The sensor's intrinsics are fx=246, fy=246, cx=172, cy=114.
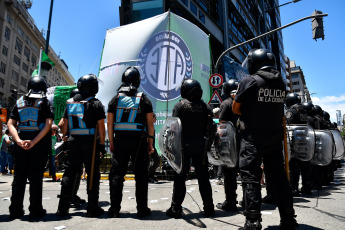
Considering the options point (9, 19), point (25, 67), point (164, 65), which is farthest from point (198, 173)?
point (25, 67)

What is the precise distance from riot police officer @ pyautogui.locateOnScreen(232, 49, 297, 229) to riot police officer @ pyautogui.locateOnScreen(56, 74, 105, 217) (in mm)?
1858

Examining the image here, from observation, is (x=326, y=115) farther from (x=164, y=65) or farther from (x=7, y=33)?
(x=7, y=33)

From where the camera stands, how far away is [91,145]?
3234 millimetres

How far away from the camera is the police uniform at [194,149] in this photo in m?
3.11

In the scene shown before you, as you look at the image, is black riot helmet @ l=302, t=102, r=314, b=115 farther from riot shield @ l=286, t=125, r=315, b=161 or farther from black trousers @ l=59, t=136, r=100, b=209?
black trousers @ l=59, t=136, r=100, b=209

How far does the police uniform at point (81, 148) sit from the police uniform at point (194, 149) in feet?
3.32

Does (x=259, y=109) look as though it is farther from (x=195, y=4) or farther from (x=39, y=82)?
(x=195, y=4)

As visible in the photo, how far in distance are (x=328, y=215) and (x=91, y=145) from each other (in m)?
3.17

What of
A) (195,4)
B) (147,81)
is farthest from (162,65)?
(195,4)

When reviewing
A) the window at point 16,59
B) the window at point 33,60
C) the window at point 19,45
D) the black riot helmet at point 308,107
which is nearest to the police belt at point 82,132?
the black riot helmet at point 308,107

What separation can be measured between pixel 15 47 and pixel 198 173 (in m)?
59.1

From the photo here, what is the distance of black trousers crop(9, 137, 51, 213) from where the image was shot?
3.01m


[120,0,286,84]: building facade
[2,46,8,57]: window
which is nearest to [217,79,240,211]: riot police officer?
[120,0,286,84]: building facade

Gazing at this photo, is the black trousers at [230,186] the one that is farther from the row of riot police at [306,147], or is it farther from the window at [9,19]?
the window at [9,19]
